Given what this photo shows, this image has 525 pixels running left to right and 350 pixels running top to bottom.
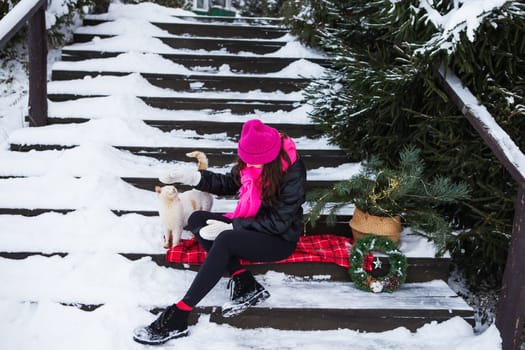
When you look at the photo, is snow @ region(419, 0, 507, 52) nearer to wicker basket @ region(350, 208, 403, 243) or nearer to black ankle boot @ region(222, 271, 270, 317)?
wicker basket @ region(350, 208, 403, 243)

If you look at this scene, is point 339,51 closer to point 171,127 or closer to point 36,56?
point 171,127

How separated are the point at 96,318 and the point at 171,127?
1972 millimetres

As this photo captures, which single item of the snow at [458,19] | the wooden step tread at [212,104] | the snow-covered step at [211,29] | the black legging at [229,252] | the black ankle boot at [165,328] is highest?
the snow at [458,19]

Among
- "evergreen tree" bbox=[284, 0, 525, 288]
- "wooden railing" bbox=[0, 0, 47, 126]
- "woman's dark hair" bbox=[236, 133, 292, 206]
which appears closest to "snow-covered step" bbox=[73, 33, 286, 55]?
"wooden railing" bbox=[0, 0, 47, 126]

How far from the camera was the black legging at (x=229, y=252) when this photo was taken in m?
2.69

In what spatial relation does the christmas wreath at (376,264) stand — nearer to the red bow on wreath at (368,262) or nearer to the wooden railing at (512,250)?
the red bow on wreath at (368,262)

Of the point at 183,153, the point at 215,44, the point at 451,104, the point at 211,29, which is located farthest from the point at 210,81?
the point at 451,104

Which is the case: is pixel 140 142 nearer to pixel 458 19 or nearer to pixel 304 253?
pixel 304 253

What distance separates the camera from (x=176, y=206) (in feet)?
9.80

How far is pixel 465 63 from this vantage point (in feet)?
9.55

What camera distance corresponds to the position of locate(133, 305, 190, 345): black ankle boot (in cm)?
260

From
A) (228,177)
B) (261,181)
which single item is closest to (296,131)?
(228,177)

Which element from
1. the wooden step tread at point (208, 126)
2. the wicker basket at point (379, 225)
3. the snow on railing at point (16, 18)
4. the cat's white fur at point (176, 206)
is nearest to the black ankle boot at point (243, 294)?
the cat's white fur at point (176, 206)

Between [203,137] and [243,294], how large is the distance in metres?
1.82
